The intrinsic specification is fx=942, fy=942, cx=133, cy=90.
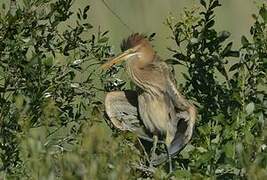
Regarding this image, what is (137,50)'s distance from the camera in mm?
3295

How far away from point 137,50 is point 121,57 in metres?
0.07

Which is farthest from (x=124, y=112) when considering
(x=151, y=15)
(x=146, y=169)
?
(x=151, y=15)

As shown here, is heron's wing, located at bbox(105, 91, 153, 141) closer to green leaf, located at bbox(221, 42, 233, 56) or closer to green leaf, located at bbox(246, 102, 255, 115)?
green leaf, located at bbox(221, 42, 233, 56)

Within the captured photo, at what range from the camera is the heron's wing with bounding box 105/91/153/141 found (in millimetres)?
3301

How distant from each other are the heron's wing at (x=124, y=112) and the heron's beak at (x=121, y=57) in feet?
0.40

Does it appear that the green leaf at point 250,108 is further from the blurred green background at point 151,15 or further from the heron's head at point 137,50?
the blurred green background at point 151,15

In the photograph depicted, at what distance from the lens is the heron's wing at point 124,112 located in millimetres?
3301

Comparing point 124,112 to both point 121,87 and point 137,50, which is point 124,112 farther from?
point 137,50

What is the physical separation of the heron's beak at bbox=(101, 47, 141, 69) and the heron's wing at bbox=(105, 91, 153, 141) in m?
0.12

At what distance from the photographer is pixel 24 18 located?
2893 millimetres

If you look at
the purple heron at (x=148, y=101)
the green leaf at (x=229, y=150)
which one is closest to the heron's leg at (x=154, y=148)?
the purple heron at (x=148, y=101)

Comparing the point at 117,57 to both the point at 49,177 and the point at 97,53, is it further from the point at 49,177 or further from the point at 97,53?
the point at 49,177

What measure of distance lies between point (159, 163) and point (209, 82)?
320mm

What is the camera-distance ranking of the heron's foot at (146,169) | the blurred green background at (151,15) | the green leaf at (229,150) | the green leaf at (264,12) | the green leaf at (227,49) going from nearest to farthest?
the green leaf at (229,150) < the heron's foot at (146,169) < the green leaf at (264,12) < the green leaf at (227,49) < the blurred green background at (151,15)
